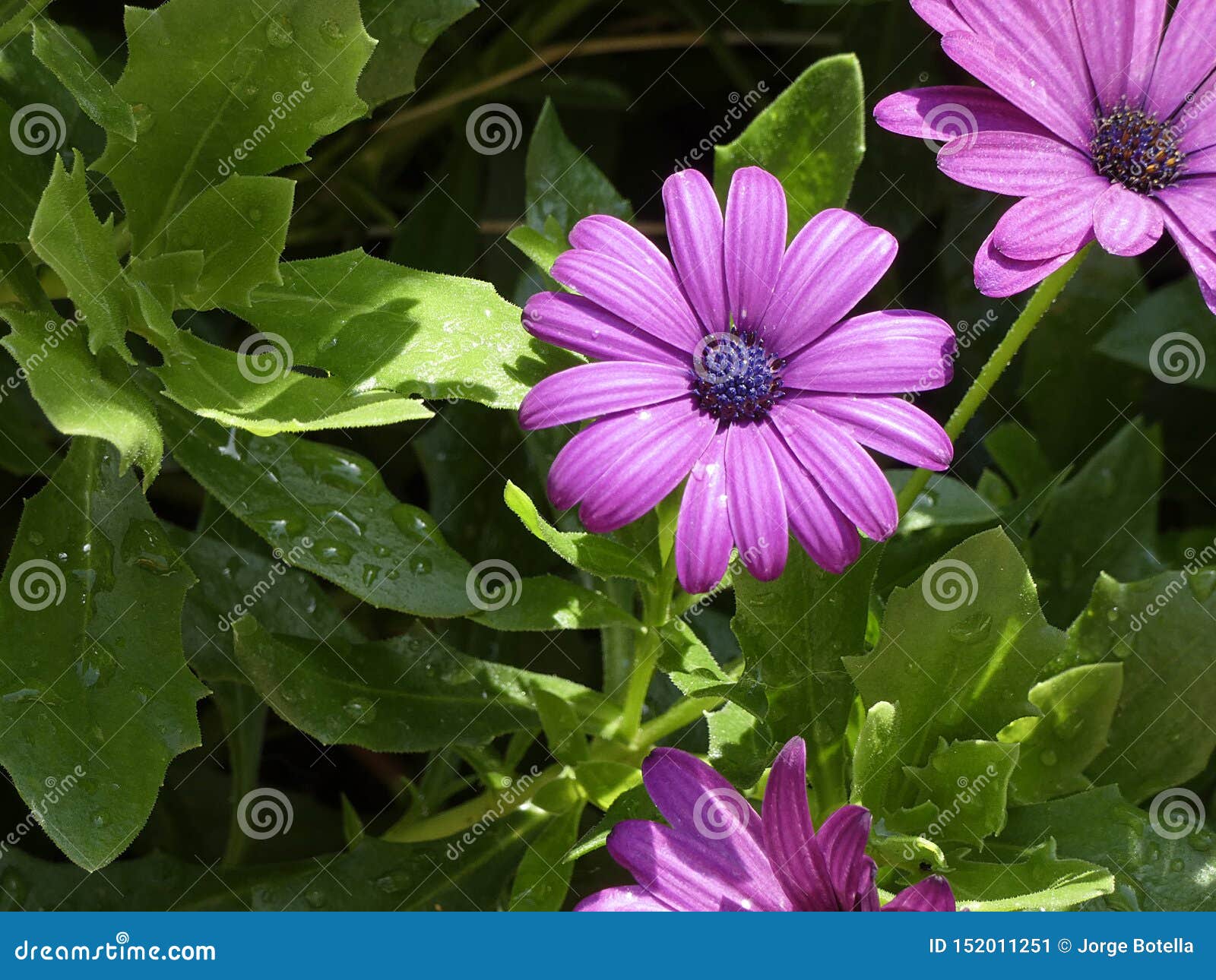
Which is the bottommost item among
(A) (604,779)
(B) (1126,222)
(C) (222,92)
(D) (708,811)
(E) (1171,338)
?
(A) (604,779)

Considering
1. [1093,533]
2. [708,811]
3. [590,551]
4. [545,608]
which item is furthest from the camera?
[1093,533]

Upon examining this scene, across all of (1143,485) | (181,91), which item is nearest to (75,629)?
(181,91)

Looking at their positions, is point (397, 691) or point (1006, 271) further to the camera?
point (397, 691)

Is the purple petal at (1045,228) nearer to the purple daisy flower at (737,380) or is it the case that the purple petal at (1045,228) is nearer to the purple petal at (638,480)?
the purple daisy flower at (737,380)

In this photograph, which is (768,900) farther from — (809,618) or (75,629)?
(75,629)

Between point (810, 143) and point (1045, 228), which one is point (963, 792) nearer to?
point (1045, 228)

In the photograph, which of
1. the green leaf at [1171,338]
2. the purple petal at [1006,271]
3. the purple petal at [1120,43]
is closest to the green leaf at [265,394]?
the purple petal at [1006,271]

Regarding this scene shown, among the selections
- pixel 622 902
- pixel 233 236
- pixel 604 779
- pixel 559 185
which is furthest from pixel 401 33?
pixel 622 902
